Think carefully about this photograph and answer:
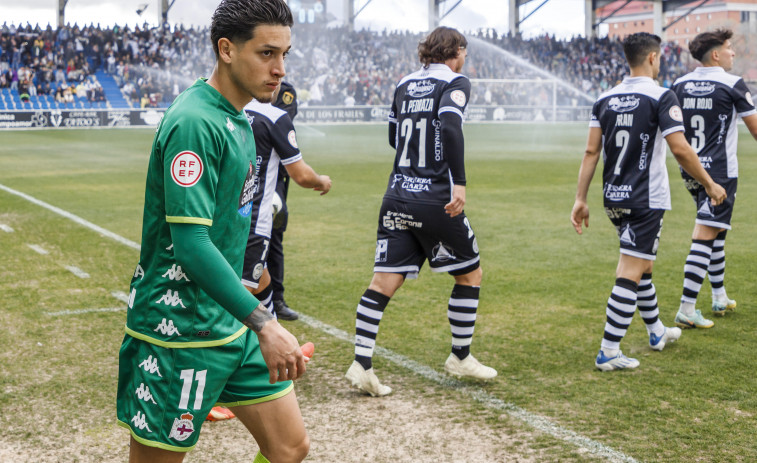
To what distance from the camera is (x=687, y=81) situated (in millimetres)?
6402

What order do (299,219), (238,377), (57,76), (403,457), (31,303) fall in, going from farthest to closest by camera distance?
(57,76), (299,219), (31,303), (403,457), (238,377)

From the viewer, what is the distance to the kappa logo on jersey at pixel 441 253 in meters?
4.81

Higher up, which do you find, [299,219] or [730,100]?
[730,100]

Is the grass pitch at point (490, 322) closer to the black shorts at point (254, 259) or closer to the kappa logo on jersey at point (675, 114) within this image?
the black shorts at point (254, 259)

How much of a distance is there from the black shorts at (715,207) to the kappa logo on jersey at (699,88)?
0.64 metres

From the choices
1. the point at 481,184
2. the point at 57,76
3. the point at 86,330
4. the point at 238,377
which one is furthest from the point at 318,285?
the point at 57,76

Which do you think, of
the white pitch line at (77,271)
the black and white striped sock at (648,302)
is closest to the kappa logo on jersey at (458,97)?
the black and white striped sock at (648,302)

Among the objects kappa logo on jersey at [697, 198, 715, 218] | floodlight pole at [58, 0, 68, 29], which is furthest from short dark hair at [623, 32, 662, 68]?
floodlight pole at [58, 0, 68, 29]

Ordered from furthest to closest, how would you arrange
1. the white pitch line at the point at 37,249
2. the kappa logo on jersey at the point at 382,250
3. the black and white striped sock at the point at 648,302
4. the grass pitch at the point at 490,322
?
the white pitch line at the point at 37,249 → the black and white striped sock at the point at 648,302 → the kappa logo on jersey at the point at 382,250 → the grass pitch at the point at 490,322

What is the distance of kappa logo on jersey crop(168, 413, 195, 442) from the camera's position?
2410mm

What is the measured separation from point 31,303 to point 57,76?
33.5 meters

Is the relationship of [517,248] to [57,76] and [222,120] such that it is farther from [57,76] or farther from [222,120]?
[57,76]

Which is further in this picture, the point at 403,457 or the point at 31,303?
the point at 31,303

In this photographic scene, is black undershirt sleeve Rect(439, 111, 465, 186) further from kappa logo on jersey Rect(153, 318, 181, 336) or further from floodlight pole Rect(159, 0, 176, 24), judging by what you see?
floodlight pole Rect(159, 0, 176, 24)
